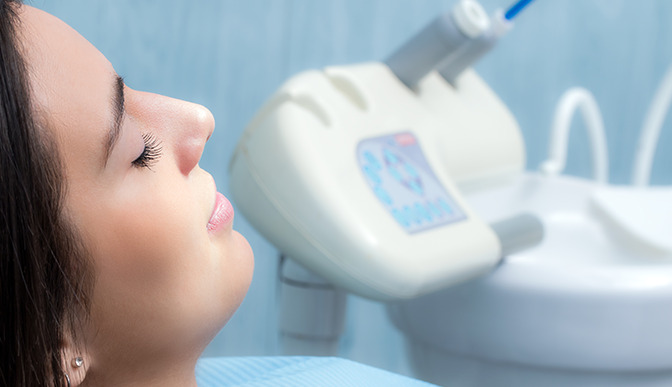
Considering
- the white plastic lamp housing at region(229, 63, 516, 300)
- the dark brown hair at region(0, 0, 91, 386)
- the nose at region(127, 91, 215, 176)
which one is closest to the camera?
the dark brown hair at region(0, 0, 91, 386)

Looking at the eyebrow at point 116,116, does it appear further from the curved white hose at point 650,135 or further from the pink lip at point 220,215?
the curved white hose at point 650,135

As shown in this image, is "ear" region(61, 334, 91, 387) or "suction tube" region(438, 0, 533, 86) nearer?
"ear" region(61, 334, 91, 387)

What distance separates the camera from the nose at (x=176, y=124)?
508 millimetres

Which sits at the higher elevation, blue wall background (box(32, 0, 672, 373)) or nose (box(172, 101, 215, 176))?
blue wall background (box(32, 0, 672, 373))

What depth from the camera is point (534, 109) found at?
68.4 inches

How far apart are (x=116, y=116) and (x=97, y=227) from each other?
7 centimetres

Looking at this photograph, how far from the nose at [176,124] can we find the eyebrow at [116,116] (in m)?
0.02

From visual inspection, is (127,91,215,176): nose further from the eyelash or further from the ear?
the ear

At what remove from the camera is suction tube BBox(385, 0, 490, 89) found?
0.97m

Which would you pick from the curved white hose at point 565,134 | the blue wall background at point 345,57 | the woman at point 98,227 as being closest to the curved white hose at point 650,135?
the curved white hose at point 565,134

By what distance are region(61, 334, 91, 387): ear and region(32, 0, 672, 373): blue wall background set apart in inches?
21.6

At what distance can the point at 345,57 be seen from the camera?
1.31 meters

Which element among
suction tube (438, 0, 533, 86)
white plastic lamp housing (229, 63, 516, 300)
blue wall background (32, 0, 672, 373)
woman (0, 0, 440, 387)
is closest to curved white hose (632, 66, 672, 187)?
blue wall background (32, 0, 672, 373)

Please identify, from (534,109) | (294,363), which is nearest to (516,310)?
(294,363)
